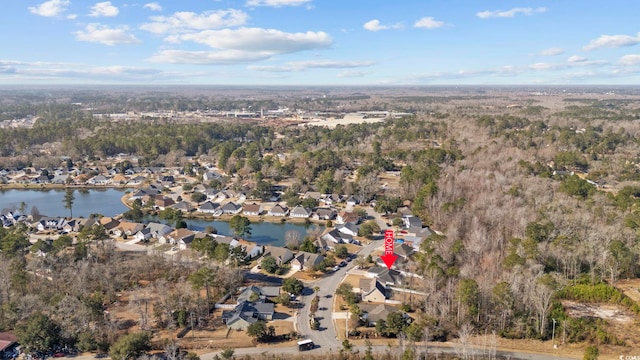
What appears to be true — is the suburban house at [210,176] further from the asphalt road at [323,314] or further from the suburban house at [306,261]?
the asphalt road at [323,314]

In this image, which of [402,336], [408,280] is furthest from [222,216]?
[402,336]

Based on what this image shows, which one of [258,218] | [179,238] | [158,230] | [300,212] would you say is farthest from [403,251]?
[158,230]

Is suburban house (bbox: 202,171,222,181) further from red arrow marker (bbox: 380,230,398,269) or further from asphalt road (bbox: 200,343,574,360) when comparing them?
asphalt road (bbox: 200,343,574,360)

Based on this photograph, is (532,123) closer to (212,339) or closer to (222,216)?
(222,216)

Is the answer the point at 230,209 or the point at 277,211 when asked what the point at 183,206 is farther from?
the point at 277,211

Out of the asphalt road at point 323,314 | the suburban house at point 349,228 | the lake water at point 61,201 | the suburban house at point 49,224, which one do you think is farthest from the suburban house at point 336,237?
the suburban house at point 49,224
